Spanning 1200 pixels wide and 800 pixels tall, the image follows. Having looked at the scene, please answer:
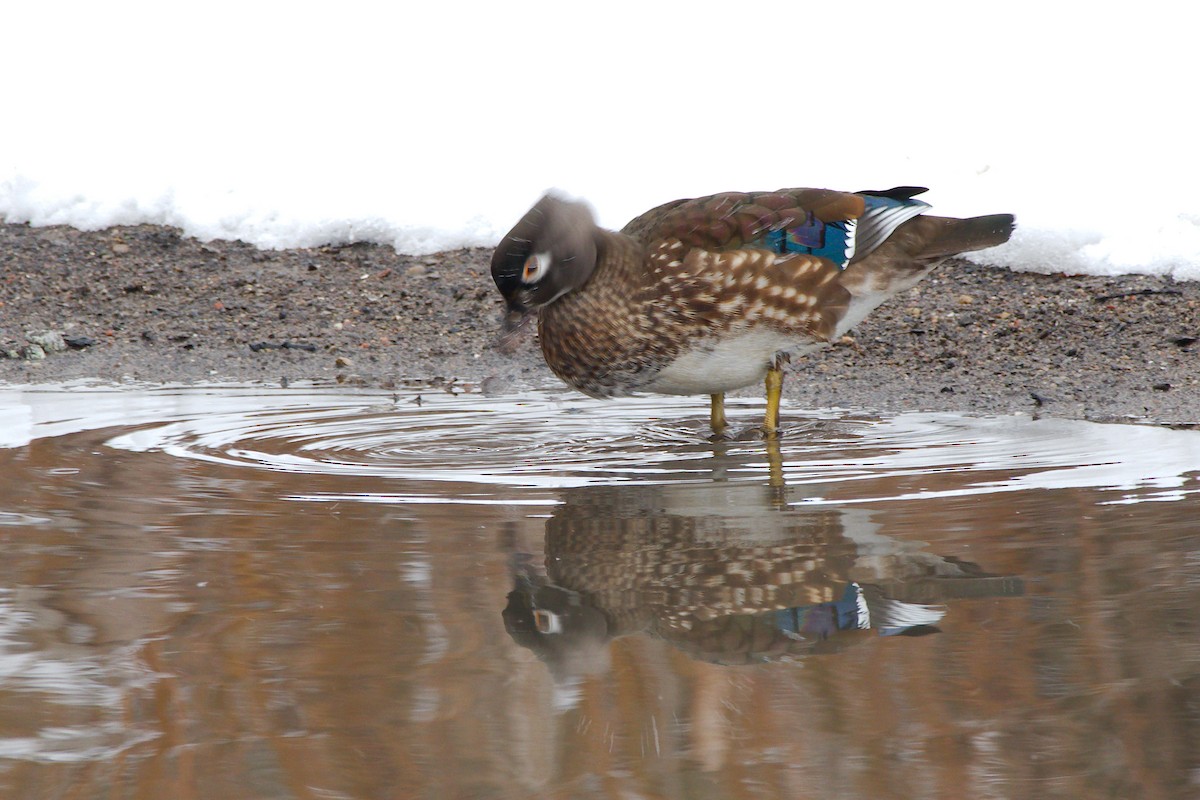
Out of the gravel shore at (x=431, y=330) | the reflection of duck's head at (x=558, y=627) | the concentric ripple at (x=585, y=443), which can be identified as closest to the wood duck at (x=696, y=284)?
the concentric ripple at (x=585, y=443)

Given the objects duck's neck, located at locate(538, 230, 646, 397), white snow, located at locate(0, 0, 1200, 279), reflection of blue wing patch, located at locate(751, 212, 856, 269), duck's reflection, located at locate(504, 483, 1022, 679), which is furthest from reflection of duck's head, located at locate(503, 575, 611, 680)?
white snow, located at locate(0, 0, 1200, 279)

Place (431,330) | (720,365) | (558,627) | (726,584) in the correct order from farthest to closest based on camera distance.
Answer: (431,330) → (720,365) → (726,584) → (558,627)

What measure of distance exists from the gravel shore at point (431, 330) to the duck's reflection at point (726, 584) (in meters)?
2.48

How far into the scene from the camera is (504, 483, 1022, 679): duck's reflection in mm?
3197

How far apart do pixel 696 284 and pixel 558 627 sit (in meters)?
2.72

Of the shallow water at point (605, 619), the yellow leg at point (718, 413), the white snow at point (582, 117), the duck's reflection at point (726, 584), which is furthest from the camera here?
the white snow at point (582, 117)

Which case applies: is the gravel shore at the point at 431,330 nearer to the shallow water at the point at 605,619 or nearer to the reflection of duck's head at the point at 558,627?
the shallow water at the point at 605,619

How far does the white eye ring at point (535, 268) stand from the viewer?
18.8 feet

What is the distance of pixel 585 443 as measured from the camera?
18.8 ft

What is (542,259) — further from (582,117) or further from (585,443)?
(582,117)

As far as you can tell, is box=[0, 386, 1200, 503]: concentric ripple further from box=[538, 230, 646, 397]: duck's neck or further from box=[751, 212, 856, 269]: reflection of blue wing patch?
box=[751, 212, 856, 269]: reflection of blue wing patch

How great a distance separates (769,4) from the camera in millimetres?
13531

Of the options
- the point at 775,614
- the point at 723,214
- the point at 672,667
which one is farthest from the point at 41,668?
the point at 723,214

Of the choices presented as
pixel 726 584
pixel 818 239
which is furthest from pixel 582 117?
pixel 726 584
